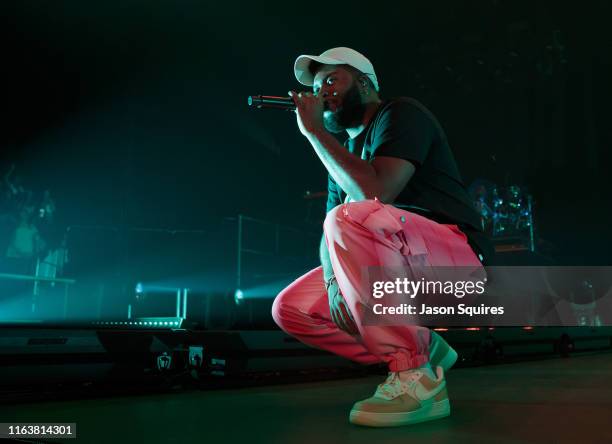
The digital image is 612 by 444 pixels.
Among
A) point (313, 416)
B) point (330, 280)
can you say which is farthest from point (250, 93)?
point (313, 416)

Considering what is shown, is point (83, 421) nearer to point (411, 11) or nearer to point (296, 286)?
point (296, 286)

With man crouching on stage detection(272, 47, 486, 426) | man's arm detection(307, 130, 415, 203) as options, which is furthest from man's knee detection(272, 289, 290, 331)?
man's arm detection(307, 130, 415, 203)

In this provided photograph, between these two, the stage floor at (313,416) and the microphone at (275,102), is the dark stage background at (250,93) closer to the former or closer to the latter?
the microphone at (275,102)

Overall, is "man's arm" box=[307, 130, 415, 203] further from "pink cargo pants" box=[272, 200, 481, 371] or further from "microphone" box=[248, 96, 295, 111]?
"microphone" box=[248, 96, 295, 111]

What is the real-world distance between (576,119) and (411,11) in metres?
2.23

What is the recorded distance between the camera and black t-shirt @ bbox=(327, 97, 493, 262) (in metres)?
1.36

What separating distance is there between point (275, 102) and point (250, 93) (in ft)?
10.6

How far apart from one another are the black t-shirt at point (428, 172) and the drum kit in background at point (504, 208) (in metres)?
3.83

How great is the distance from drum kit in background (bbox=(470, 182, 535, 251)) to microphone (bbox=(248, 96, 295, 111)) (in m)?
3.89

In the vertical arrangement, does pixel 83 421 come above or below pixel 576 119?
below

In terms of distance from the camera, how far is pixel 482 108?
5.53 m

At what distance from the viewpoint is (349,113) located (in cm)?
153

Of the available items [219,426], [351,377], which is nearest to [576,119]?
[351,377]

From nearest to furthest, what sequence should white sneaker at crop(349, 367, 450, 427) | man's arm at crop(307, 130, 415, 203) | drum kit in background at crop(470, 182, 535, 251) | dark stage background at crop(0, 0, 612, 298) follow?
white sneaker at crop(349, 367, 450, 427) → man's arm at crop(307, 130, 415, 203) → dark stage background at crop(0, 0, 612, 298) → drum kit in background at crop(470, 182, 535, 251)
